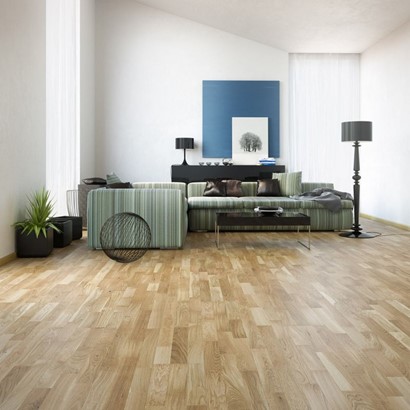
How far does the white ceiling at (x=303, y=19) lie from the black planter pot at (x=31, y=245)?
451 centimetres

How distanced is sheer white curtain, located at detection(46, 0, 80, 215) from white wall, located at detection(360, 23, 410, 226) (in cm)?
464

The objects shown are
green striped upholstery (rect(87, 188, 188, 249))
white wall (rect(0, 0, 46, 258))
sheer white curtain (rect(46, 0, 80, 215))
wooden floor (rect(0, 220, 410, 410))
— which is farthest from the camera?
sheer white curtain (rect(46, 0, 80, 215))

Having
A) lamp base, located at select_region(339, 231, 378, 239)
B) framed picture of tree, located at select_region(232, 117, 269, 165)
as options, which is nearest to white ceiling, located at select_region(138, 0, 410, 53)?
framed picture of tree, located at select_region(232, 117, 269, 165)

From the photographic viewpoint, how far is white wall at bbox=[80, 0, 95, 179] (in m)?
7.55

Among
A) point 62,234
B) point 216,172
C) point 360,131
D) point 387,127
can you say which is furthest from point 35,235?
point 387,127

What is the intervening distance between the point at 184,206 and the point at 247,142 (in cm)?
385

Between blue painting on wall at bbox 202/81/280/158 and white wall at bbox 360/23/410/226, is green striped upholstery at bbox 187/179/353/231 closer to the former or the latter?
white wall at bbox 360/23/410/226

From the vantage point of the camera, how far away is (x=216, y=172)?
8211 mm

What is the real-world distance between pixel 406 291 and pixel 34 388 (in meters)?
2.36

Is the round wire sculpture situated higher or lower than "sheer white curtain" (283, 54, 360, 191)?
lower

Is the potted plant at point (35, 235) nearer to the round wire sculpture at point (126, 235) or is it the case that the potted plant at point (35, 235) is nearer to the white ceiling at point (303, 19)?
the round wire sculpture at point (126, 235)

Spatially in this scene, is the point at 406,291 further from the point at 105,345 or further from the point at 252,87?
Answer: the point at 252,87

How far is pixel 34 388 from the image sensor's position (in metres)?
1.67

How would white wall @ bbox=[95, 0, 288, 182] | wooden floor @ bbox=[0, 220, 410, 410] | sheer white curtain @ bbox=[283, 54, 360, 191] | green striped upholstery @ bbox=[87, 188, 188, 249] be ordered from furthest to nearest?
1. sheer white curtain @ bbox=[283, 54, 360, 191]
2. white wall @ bbox=[95, 0, 288, 182]
3. green striped upholstery @ bbox=[87, 188, 188, 249]
4. wooden floor @ bbox=[0, 220, 410, 410]
